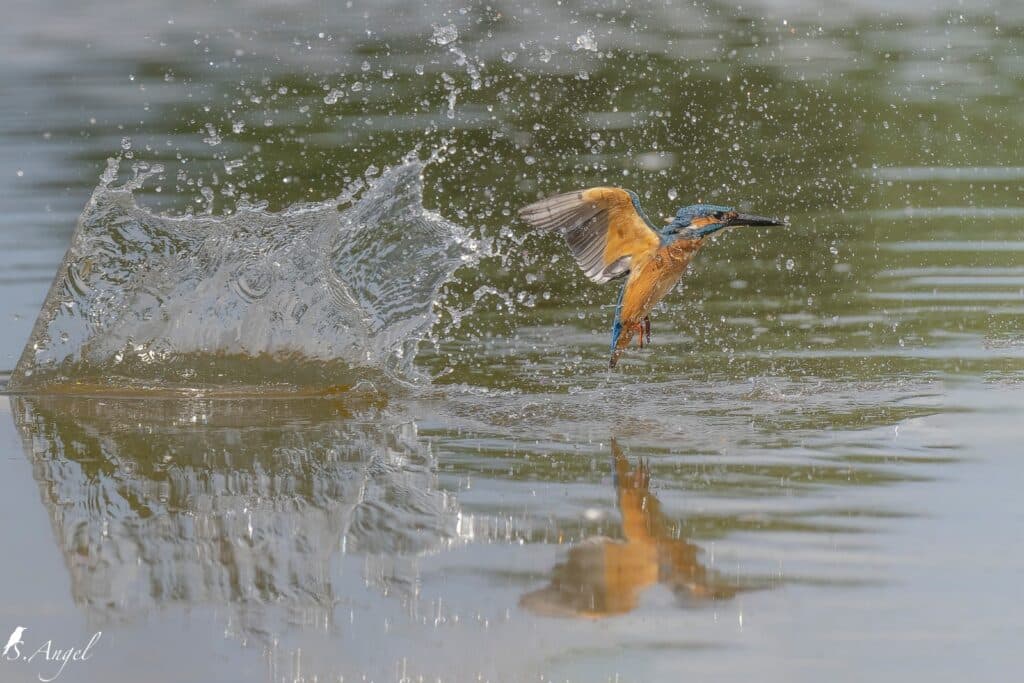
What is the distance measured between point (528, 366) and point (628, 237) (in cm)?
81

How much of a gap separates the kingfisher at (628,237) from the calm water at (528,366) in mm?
333

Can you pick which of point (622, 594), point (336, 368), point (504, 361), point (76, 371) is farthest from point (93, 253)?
point (622, 594)

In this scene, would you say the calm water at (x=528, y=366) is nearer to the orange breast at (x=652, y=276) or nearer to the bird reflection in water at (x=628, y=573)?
the bird reflection in water at (x=628, y=573)

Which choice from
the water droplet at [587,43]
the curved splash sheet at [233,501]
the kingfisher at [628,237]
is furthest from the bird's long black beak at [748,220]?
the water droplet at [587,43]

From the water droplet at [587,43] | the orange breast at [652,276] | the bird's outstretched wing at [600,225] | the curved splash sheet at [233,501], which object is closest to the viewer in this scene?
the curved splash sheet at [233,501]

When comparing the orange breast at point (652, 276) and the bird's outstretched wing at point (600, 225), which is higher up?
the bird's outstretched wing at point (600, 225)

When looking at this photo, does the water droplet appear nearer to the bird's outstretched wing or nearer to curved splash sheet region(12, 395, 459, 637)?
the bird's outstretched wing

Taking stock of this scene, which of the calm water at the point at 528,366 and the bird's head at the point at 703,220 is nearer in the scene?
the calm water at the point at 528,366

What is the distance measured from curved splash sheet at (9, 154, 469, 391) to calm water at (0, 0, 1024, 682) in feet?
0.07

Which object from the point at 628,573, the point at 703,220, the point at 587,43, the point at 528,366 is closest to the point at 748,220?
the point at 703,220

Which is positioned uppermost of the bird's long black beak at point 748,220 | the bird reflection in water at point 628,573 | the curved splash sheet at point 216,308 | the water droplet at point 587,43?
the water droplet at point 587,43

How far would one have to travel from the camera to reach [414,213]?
6.84m

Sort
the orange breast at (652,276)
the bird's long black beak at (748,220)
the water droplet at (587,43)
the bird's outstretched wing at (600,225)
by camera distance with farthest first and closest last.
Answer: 1. the water droplet at (587,43)
2. the orange breast at (652,276)
3. the bird's outstretched wing at (600,225)
4. the bird's long black beak at (748,220)

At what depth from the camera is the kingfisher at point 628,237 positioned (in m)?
5.64
